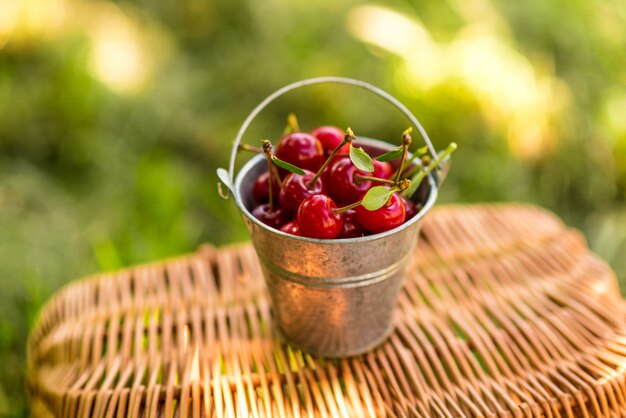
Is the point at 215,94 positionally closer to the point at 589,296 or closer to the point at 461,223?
the point at 461,223

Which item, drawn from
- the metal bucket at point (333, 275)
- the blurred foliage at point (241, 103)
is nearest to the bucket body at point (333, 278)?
the metal bucket at point (333, 275)

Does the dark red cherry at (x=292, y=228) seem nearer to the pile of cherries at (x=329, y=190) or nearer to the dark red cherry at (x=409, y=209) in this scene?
the pile of cherries at (x=329, y=190)

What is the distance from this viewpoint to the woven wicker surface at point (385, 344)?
2.46 ft

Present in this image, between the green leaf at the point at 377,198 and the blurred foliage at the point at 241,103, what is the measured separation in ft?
2.98

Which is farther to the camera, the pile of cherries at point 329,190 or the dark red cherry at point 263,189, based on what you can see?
the dark red cherry at point 263,189

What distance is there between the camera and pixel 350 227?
2.36 ft

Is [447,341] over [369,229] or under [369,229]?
under

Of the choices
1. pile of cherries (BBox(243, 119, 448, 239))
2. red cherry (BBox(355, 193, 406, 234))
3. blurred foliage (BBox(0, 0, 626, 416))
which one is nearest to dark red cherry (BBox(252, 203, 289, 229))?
pile of cherries (BBox(243, 119, 448, 239))

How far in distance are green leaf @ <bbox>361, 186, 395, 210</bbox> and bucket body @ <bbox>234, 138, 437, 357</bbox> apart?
0.04 meters

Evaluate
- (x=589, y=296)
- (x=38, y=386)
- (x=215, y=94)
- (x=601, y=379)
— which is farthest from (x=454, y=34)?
(x=38, y=386)

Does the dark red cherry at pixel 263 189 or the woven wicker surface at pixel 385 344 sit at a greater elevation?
the dark red cherry at pixel 263 189

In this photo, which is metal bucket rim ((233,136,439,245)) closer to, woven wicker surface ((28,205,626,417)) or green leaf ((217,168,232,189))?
green leaf ((217,168,232,189))

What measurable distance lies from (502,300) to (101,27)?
1737 mm

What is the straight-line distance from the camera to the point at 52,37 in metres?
1.95
